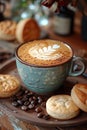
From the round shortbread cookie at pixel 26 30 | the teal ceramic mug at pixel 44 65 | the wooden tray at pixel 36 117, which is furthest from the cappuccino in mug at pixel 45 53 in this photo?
the round shortbread cookie at pixel 26 30

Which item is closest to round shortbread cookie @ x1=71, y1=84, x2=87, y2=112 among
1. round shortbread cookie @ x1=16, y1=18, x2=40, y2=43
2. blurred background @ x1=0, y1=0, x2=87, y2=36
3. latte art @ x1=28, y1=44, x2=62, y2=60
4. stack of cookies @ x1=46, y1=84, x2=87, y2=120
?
stack of cookies @ x1=46, y1=84, x2=87, y2=120

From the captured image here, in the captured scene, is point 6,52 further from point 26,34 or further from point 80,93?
point 80,93

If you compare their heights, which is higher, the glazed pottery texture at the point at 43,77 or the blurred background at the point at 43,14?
the glazed pottery texture at the point at 43,77

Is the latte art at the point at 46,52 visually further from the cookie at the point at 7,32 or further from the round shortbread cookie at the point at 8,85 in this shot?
the cookie at the point at 7,32

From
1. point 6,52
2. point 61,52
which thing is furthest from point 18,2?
point 61,52

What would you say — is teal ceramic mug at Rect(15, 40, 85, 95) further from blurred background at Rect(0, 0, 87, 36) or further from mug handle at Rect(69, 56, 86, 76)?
blurred background at Rect(0, 0, 87, 36)

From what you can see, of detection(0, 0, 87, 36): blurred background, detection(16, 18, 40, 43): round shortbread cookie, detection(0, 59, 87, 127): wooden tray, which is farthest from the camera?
detection(0, 0, 87, 36): blurred background
